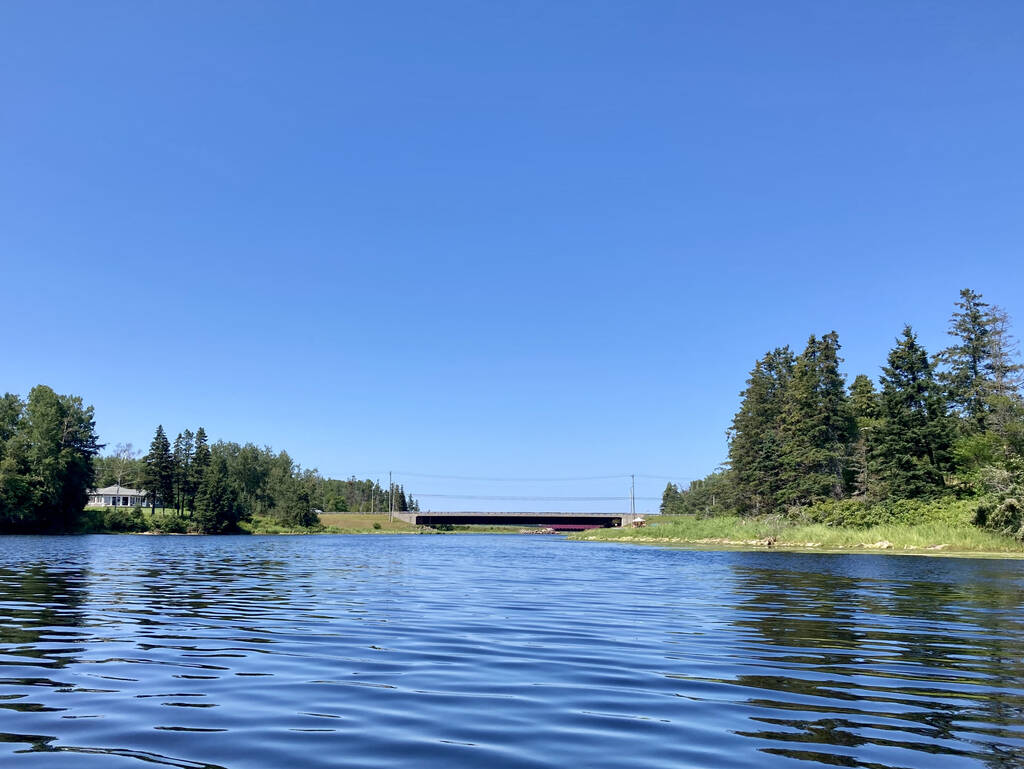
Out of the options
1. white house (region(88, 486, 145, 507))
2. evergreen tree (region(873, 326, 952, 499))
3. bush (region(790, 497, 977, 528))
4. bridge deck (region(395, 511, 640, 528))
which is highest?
evergreen tree (region(873, 326, 952, 499))

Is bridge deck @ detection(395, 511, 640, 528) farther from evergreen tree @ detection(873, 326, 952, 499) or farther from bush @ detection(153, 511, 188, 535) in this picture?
evergreen tree @ detection(873, 326, 952, 499)

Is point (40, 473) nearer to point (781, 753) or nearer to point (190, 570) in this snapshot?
point (190, 570)

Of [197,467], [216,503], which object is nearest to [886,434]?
[216,503]

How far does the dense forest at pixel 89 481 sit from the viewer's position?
110 meters

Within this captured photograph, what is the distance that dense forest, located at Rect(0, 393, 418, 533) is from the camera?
110 metres

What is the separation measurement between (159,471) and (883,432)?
13802 centimetres

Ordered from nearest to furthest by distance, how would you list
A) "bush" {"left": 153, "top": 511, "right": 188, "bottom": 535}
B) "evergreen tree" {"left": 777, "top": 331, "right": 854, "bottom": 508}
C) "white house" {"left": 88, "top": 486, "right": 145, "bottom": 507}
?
"evergreen tree" {"left": 777, "top": 331, "right": 854, "bottom": 508} < "bush" {"left": 153, "top": 511, "right": 188, "bottom": 535} < "white house" {"left": 88, "top": 486, "right": 145, "bottom": 507}

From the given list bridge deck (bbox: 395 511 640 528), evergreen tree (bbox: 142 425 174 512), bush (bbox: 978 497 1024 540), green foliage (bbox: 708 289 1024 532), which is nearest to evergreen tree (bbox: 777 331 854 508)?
green foliage (bbox: 708 289 1024 532)

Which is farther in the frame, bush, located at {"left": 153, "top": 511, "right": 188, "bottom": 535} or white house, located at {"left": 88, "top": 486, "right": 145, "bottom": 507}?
white house, located at {"left": 88, "top": 486, "right": 145, "bottom": 507}

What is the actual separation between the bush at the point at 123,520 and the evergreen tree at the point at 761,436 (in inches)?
4215

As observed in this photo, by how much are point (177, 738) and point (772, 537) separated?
238 ft

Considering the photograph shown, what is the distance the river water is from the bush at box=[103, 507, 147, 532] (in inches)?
4750

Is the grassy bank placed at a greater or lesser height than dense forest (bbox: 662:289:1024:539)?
lesser

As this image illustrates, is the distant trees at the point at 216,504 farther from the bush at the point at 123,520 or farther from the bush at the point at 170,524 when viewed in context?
the bush at the point at 123,520
